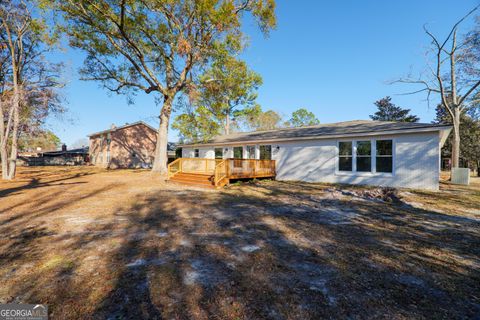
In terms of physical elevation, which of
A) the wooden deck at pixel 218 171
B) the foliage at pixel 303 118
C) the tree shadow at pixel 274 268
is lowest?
the tree shadow at pixel 274 268

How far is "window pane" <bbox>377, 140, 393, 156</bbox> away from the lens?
10.4 meters

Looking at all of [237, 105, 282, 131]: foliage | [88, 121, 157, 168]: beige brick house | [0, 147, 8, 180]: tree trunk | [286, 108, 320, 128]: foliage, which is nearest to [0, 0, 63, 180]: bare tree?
[0, 147, 8, 180]: tree trunk

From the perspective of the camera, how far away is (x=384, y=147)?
10.6 metres

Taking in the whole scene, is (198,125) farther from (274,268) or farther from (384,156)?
(274,268)

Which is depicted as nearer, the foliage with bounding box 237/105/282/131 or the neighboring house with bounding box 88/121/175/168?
the neighboring house with bounding box 88/121/175/168

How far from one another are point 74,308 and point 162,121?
48.6 feet

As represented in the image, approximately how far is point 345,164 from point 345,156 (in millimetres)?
422

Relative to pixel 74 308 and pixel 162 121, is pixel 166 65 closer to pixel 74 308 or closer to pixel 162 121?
pixel 162 121

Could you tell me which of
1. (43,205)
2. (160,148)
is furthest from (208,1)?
→ (43,205)

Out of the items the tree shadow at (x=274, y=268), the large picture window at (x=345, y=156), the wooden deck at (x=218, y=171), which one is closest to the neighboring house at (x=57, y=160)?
the wooden deck at (x=218, y=171)

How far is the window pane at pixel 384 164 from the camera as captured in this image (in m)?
10.4

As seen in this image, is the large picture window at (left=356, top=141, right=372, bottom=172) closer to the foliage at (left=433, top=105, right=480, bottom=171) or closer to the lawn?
the lawn

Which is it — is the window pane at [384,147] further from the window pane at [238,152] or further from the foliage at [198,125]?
the foliage at [198,125]

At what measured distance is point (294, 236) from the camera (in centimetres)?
428
